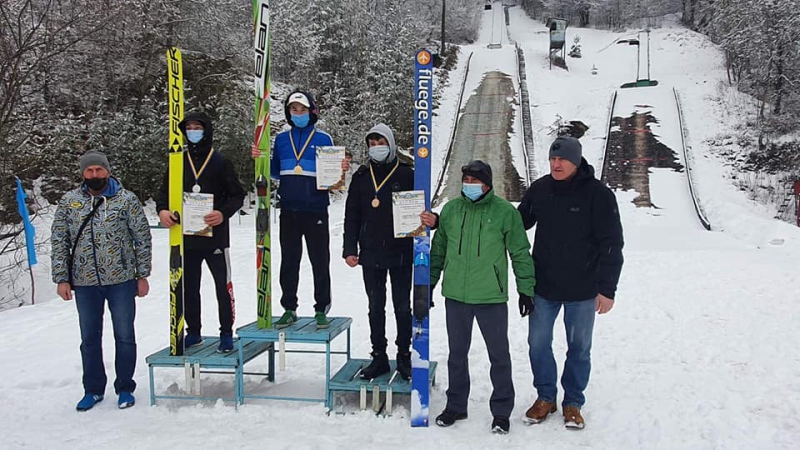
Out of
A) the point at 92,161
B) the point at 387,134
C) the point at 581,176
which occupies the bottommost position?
the point at 581,176

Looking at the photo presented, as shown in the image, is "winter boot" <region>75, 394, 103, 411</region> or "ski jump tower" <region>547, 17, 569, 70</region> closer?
"winter boot" <region>75, 394, 103, 411</region>

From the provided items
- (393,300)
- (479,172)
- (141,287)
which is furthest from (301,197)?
(479,172)

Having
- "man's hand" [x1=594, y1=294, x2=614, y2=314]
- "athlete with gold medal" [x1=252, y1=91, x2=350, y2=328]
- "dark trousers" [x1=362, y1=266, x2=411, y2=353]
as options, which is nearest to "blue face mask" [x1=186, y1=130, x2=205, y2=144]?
"athlete with gold medal" [x1=252, y1=91, x2=350, y2=328]

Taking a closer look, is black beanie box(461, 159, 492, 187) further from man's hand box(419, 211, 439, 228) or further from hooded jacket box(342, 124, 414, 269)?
hooded jacket box(342, 124, 414, 269)

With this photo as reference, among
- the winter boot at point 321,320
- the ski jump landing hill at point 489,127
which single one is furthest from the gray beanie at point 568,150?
the ski jump landing hill at point 489,127

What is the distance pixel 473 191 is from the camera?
13.1ft

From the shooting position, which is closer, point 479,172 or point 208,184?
point 479,172

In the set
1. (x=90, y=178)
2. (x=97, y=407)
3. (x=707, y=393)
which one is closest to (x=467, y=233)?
(x=707, y=393)

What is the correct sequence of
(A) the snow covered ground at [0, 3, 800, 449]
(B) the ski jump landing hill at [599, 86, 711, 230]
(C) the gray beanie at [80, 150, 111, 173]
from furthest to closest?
1. (B) the ski jump landing hill at [599, 86, 711, 230]
2. (C) the gray beanie at [80, 150, 111, 173]
3. (A) the snow covered ground at [0, 3, 800, 449]

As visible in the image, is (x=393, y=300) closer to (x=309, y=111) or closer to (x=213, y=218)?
(x=213, y=218)

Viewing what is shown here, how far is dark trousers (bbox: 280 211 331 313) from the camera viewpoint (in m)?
4.71

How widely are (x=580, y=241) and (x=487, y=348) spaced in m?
1.03

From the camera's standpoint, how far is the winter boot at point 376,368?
14.6 feet

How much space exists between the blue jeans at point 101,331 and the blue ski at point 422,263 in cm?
230
